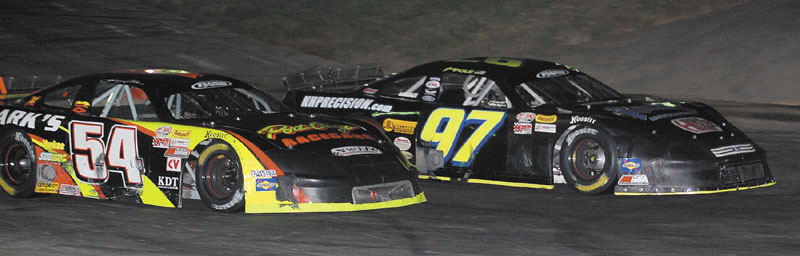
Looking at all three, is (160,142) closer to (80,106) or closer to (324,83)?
(80,106)

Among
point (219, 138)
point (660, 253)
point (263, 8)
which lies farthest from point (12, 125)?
point (263, 8)

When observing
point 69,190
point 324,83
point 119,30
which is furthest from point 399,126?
point 119,30

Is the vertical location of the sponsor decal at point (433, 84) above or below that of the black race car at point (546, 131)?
above

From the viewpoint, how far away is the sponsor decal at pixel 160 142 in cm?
844

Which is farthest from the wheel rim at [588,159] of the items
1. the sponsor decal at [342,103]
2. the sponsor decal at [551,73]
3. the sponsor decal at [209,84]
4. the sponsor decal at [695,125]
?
the sponsor decal at [209,84]

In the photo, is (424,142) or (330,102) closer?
(424,142)

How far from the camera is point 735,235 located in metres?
7.39

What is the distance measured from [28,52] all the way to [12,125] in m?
15.7

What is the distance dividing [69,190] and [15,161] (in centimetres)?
64

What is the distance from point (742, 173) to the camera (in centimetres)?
914

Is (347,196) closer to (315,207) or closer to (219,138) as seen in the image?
(315,207)

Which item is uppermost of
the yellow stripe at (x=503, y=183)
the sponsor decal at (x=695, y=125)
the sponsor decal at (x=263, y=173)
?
the sponsor decal at (x=695, y=125)

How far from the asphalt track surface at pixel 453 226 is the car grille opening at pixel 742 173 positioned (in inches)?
5.6

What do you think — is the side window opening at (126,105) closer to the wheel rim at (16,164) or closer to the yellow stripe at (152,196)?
the yellow stripe at (152,196)
